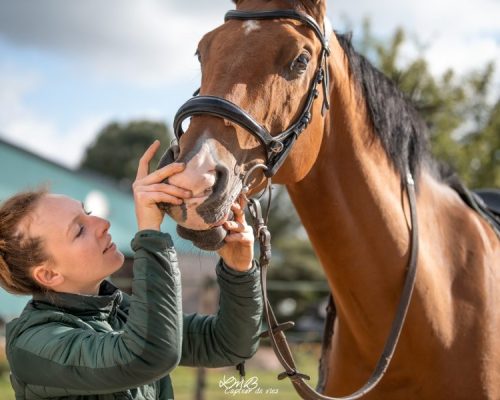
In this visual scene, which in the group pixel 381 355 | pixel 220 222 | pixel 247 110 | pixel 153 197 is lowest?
pixel 381 355

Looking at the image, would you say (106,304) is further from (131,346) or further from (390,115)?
(390,115)

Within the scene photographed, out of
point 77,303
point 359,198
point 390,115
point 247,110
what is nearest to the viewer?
point 77,303

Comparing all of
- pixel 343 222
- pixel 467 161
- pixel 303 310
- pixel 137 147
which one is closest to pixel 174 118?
pixel 343 222

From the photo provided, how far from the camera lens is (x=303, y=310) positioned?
2286 centimetres

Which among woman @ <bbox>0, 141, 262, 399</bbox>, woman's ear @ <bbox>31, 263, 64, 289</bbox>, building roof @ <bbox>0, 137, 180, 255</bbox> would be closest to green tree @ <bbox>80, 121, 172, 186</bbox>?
building roof @ <bbox>0, 137, 180, 255</bbox>

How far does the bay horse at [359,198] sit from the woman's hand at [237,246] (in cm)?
22

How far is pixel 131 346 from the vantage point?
179 centimetres

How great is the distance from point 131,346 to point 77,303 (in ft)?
1.07

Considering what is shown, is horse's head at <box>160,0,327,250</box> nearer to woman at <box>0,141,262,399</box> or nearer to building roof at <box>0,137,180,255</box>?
woman at <box>0,141,262,399</box>

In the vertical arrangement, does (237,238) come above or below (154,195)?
below

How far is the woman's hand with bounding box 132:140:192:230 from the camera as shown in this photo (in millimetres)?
1904

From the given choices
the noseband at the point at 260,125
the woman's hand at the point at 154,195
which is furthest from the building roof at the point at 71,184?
the woman's hand at the point at 154,195

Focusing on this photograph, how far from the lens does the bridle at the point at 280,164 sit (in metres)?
2.29

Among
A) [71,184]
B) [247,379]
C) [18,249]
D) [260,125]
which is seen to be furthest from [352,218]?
[71,184]
